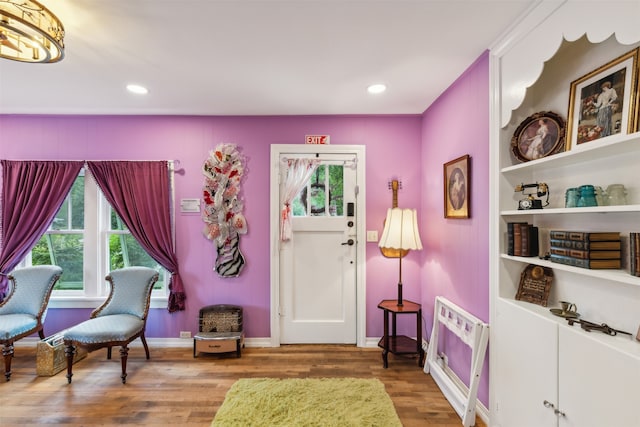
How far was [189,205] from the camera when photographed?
2959mm

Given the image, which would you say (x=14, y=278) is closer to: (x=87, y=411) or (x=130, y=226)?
(x=130, y=226)

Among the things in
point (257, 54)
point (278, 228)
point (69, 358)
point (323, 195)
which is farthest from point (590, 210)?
point (69, 358)

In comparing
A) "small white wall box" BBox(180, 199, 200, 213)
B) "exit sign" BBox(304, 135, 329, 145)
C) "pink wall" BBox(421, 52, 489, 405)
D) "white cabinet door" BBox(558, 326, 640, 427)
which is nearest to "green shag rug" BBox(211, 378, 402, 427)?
"pink wall" BBox(421, 52, 489, 405)

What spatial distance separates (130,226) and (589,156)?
3.61 meters

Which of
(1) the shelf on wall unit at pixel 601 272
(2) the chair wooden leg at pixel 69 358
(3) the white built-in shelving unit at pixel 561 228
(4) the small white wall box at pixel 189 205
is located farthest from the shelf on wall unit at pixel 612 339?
(2) the chair wooden leg at pixel 69 358

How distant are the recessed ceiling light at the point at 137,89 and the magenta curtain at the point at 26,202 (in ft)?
4.02

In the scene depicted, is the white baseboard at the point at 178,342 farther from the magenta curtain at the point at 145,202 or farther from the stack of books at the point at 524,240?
the stack of books at the point at 524,240

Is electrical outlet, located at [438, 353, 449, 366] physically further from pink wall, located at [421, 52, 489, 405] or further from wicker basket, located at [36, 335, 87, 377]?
wicker basket, located at [36, 335, 87, 377]

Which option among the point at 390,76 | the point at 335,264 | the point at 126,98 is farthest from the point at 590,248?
the point at 126,98

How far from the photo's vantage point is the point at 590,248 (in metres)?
1.20

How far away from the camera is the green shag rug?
5.99 feet

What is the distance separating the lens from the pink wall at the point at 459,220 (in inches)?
74.0

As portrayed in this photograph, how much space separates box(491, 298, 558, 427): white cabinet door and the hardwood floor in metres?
0.39

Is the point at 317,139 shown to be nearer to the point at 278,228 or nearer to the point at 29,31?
the point at 278,228
